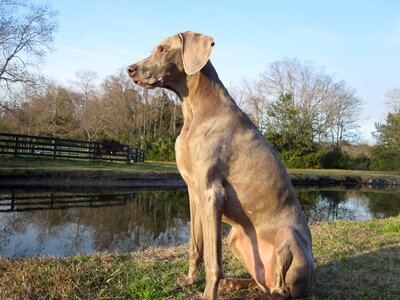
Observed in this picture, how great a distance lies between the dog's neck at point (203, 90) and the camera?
3.04 meters

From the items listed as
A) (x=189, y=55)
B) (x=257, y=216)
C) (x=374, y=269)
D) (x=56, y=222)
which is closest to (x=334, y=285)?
(x=374, y=269)

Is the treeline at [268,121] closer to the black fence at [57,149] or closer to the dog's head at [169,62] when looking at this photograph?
the black fence at [57,149]

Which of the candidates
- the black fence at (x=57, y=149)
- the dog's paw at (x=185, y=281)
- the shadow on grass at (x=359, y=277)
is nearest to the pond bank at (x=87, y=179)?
the black fence at (x=57, y=149)

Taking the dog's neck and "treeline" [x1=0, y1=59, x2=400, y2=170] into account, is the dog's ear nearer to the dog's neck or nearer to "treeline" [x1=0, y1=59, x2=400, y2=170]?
the dog's neck

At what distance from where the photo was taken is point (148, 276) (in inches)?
132

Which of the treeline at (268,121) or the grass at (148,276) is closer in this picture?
the grass at (148,276)

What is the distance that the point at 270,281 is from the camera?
9.22ft

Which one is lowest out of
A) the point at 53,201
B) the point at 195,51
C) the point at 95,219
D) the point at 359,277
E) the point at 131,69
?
the point at 95,219

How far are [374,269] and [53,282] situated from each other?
3.35m

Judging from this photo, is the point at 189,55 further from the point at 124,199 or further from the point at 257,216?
the point at 124,199

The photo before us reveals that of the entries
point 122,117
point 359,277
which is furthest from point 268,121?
→ point 359,277

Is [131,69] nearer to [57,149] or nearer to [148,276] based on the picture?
[148,276]

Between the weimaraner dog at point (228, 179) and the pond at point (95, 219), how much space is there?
13.6ft

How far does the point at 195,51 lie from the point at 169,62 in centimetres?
26
